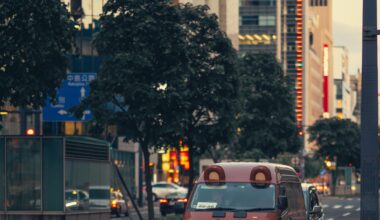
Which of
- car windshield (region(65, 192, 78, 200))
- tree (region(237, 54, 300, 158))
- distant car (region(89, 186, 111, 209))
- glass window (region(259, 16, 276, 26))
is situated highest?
glass window (region(259, 16, 276, 26))

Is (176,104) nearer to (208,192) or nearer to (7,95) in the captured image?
(7,95)

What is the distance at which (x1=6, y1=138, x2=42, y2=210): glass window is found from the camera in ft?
113

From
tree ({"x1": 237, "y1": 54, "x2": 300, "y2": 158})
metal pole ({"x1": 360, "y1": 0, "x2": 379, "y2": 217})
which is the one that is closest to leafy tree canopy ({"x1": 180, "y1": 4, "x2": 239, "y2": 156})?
metal pole ({"x1": 360, "y1": 0, "x2": 379, "y2": 217})

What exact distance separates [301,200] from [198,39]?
18.9 meters

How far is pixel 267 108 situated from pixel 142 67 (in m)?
34.2

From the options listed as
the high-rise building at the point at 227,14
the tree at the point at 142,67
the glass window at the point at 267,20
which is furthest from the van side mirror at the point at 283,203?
the glass window at the point at 267,20

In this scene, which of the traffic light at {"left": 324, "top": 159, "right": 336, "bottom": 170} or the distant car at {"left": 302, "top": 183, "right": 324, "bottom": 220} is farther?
the traffic light at {"left": 324, "top": 159, "right": 336, "bottom": 170}

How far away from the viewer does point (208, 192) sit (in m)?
21.1

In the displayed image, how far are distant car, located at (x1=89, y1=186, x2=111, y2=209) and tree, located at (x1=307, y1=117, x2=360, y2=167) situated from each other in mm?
84258

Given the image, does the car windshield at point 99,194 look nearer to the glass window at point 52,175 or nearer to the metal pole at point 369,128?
the glass window at point 52,175

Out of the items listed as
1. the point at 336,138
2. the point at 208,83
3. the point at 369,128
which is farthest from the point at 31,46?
the point at 336,138

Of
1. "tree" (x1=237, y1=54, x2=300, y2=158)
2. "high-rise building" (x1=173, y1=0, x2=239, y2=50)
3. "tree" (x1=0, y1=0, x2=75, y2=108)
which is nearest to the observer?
"tree" (x1=0, y1=0, x2=75, y2=108)

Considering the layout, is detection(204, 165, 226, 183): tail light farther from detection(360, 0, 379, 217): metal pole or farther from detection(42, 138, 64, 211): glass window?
detection(42, 138, 64, 211): glass window

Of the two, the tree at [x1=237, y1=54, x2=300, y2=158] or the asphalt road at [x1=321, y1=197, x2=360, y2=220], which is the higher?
the tree at [x1=237, y1=54, x2=300, y2=158]
